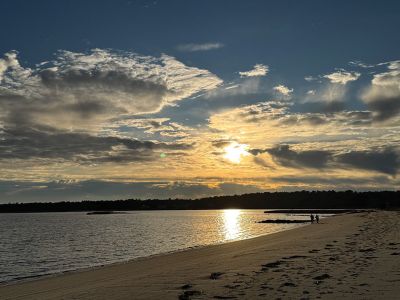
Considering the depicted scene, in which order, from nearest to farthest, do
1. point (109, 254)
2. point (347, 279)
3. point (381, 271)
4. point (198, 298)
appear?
point (198, 298) < point (347, 279) < point (381, 271) < point (109, 254)

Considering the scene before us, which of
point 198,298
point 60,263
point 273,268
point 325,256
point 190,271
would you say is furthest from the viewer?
point 60,263

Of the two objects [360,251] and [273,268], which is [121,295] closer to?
[273,268]

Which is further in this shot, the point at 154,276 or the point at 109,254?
the point at 109,254

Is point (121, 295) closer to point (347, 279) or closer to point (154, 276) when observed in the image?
point (154, 276)

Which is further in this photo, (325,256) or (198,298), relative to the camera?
(325,256)

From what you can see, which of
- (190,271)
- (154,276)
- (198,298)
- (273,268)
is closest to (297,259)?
(273,268)

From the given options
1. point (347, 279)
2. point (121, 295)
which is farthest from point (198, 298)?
point (347, 279)

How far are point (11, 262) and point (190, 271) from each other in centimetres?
2406

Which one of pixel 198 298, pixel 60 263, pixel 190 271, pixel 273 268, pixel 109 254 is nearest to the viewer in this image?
pixel 198 298

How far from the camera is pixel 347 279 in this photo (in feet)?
48.9

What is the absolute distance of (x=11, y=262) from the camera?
1505 inches

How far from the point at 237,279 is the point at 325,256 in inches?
313

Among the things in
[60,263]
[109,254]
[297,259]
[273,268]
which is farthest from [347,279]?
[109,254]

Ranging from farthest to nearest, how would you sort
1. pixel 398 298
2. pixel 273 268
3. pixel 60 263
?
pixel 60 263, pixel 273 268, pixel 398 298
